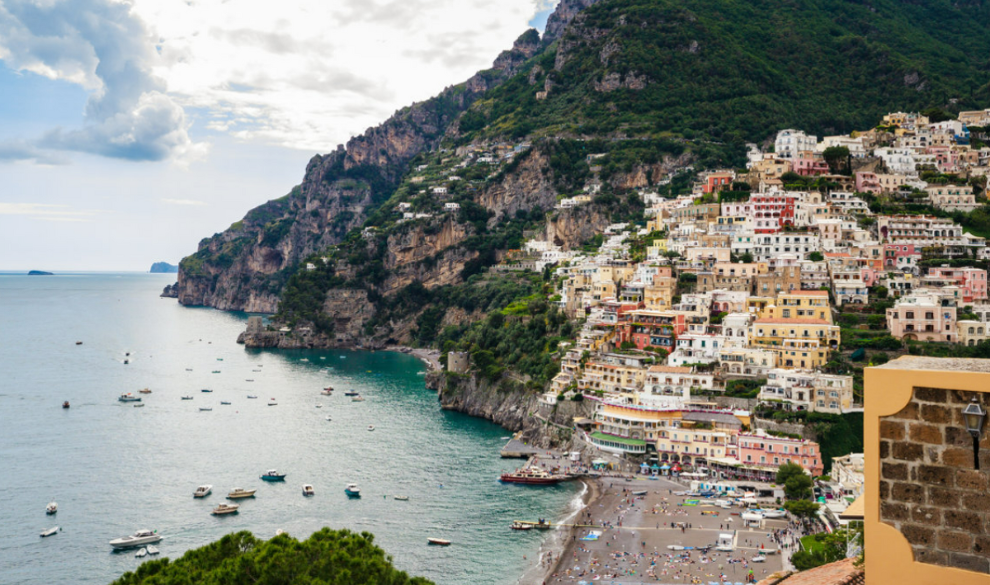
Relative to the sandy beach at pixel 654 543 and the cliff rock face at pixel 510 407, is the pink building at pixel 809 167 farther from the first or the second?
the sandy beach at pixel 654 543

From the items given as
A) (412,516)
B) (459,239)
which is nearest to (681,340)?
(412,516)

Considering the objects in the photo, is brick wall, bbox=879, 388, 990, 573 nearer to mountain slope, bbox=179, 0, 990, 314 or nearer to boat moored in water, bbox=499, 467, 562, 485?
boat moored in water, bbox=499, 467, 562, 485

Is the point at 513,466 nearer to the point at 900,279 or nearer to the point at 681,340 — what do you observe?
the point at 681,340

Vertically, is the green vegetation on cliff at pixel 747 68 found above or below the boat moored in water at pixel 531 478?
above

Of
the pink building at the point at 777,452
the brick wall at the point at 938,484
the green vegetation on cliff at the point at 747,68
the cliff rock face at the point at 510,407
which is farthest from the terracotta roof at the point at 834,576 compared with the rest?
the green vegetation on cliff at the point at 747,68

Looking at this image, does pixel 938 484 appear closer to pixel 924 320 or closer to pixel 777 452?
pixel 777 452

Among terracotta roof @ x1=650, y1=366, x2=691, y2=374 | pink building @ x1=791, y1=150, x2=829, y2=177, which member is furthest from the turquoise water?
pink building @ x1=791, y1=150, x2=829, y2=177
